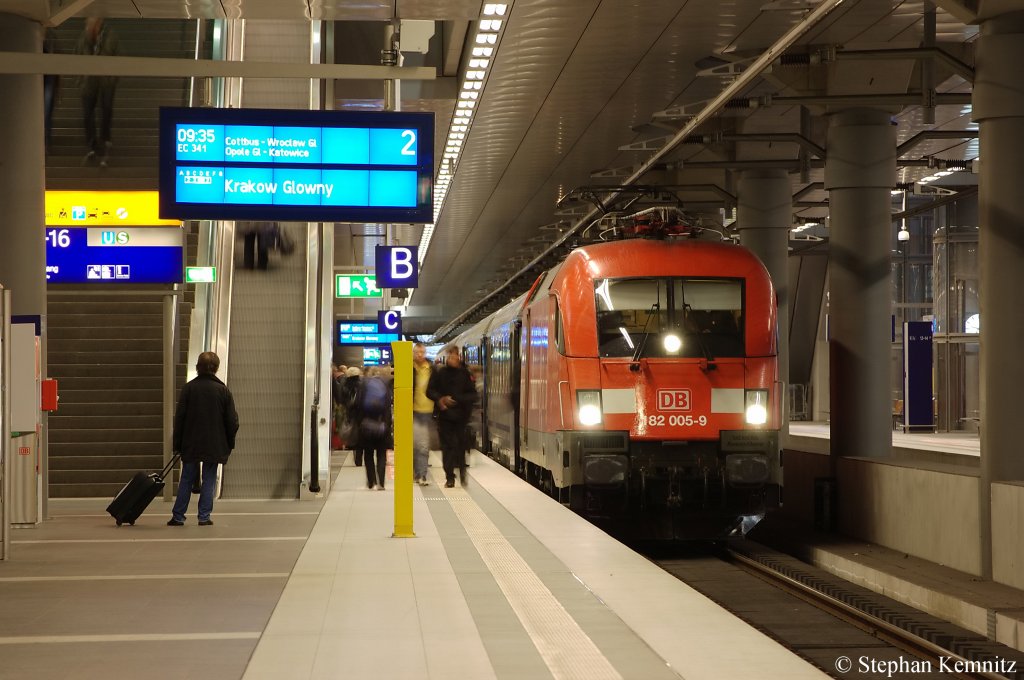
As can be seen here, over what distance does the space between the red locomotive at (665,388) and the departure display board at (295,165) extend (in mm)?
2387

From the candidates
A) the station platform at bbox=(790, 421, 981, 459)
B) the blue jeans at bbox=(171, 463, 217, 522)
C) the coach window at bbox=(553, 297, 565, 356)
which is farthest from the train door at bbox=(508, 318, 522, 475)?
the blue jeans at bbox=(171, 463, 217, 522)

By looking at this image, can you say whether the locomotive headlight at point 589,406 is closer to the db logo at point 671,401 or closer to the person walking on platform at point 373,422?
the db logo at point 671,401

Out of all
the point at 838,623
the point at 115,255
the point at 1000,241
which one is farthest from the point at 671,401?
the point at 115,255

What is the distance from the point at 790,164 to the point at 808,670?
1608 cm

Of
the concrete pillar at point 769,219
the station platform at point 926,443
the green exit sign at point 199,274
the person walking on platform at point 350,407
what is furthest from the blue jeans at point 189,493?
the concrete pillar at point 769,219

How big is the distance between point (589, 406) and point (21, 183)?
6119 millimetres

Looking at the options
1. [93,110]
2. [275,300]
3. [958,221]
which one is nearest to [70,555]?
[275,300]

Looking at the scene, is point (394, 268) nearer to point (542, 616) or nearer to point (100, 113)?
point (100, 113)

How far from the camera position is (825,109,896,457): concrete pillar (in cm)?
1557

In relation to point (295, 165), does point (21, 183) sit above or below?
below

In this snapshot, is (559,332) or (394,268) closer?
(559,332)

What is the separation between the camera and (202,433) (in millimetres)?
12469

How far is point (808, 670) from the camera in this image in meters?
6.02

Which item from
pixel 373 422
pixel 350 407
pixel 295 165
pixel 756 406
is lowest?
pixel 373 422
